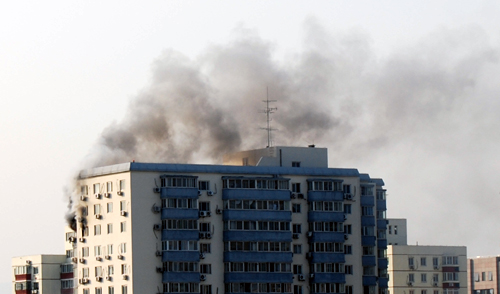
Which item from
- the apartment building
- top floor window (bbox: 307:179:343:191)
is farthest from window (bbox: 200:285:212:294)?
top floor window (bbox: 307:179:343:191)

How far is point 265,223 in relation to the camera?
168000 millimetres

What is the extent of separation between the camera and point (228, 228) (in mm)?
165500

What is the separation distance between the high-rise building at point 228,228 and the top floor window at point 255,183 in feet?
0.41

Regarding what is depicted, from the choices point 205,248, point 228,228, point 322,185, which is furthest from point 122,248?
point 322,185

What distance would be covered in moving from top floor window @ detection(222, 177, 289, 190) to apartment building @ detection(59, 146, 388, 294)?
13 cm

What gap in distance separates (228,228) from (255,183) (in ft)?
23.4

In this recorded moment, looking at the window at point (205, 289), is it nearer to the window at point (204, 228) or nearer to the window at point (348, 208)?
the window at point (204, 228)

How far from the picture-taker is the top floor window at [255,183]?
16625 cm

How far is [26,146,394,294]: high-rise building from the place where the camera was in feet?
529

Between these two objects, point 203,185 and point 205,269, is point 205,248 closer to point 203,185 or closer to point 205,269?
point 205,269

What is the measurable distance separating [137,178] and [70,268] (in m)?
41.9

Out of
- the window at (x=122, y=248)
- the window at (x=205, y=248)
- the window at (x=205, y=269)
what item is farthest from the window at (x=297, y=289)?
the window at (x=122, y=248)

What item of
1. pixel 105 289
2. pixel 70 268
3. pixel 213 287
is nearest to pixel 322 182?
pixel 213 287

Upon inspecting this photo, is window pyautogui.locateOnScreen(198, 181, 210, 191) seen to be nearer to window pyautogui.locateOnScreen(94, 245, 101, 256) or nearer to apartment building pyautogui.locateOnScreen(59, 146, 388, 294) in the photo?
apartment building pyautogui.locateOnScreen(59, 146, 388, 294)
